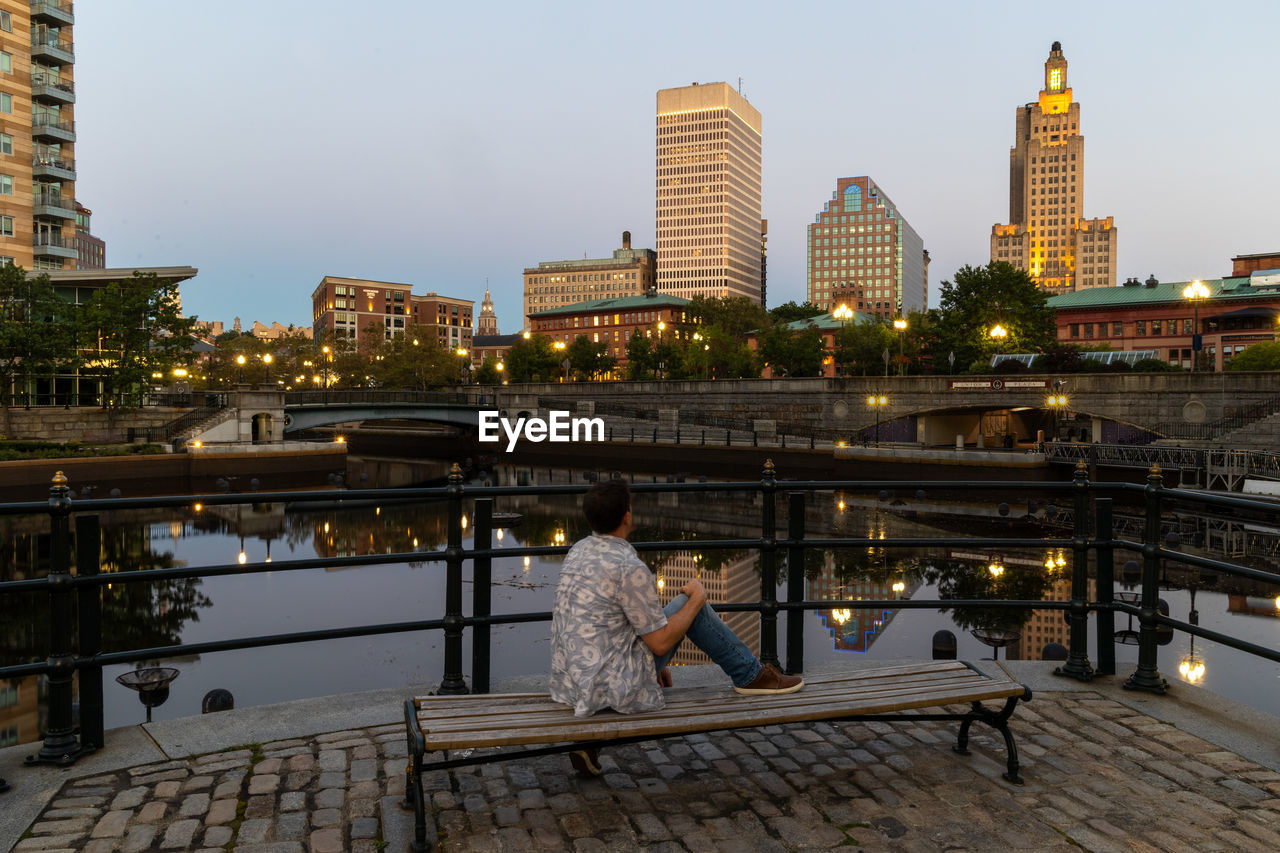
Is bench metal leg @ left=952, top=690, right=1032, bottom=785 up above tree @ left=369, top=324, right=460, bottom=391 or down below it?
below

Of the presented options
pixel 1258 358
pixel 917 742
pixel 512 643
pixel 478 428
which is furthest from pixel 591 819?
pixel 1258 358

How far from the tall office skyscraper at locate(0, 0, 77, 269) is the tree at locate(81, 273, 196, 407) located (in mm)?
10737

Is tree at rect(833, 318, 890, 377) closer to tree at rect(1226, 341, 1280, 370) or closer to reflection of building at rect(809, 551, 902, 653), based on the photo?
tree at rect(1226, 341, 1280, 370)

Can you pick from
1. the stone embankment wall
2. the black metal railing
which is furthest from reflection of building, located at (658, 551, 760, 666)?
the stone embankment wall

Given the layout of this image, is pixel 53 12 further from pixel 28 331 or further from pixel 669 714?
pixel 669 714

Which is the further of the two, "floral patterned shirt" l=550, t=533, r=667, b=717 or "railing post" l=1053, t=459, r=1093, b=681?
"railing post" l=1053, t=459, r=1093, b=681

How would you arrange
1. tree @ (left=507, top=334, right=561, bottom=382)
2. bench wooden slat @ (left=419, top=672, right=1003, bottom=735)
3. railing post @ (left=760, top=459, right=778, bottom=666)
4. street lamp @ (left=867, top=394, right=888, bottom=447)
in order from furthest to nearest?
tree @ (left=507, top=334, right=561, bottom=382) → street lamp @ (left=867, top=394, right=888, bottom=447) → railing post @ (left=760, top=459, right=778, bottom=666) → bench wooden slat @ (left=419, top=672, right=1003, bottom=735)

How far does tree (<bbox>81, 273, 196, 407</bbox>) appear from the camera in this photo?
1855 inches

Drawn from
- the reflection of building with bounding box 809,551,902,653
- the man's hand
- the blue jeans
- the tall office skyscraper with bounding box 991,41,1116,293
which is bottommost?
the reflection of building with bounding box 809,551,902,653

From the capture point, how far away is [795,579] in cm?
531

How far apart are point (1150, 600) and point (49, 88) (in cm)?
7156

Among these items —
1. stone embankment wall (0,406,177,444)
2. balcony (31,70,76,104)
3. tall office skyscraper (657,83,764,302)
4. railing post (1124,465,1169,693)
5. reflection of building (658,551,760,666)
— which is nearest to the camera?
railing post (1124,465,1169,693)

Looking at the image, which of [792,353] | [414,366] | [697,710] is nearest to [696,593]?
[697,710]

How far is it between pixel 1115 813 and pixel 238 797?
401 cm
